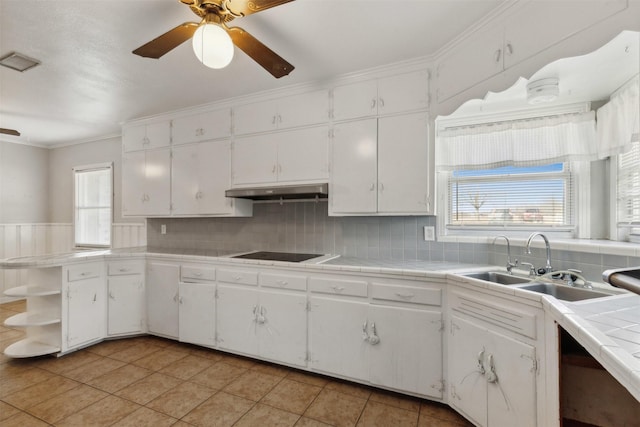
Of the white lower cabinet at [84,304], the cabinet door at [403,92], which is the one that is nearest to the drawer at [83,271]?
the white lower cabinet at [84,304]

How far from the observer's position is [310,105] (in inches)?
105

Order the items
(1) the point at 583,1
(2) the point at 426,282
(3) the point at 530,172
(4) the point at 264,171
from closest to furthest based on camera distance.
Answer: (1) the point at 583,1
(2) the point at 426,282
(3) the point at 530,172
(4) the point at 264,171

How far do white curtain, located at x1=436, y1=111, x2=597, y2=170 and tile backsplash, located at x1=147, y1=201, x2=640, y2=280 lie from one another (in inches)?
23.9

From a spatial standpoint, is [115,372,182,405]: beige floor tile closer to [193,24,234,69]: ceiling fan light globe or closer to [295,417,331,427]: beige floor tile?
[295,417,331,427]: beige floor tile

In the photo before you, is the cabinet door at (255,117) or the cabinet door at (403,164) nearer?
the cabinet door at (403,164)

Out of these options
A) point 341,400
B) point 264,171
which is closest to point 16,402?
point 341,400

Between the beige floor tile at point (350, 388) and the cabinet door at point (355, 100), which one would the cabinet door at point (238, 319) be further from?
the cabinet door at point (355, 100)

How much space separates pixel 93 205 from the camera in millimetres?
4578

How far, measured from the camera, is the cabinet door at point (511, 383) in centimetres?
141

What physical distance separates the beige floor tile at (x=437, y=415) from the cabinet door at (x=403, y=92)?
2.16 metres

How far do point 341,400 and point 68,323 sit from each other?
2.57 m

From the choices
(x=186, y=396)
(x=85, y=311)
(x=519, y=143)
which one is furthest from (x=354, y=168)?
(x=85, y=311)

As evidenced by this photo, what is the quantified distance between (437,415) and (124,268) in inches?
123

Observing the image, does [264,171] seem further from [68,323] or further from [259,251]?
[68,323]
